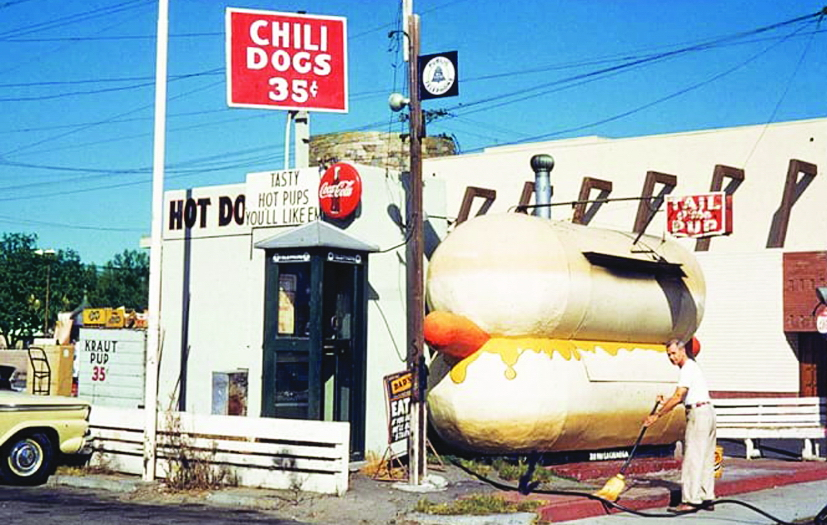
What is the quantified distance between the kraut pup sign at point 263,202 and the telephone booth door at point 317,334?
2.78 feet

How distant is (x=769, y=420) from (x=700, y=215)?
404 cm

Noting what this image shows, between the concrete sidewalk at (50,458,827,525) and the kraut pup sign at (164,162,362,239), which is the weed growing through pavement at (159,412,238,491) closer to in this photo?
the concrete sidewalk at (50,458,827,525)

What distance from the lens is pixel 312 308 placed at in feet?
49.6

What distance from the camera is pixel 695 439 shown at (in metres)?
13.6

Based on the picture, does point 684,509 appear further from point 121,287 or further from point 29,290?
point 121,287

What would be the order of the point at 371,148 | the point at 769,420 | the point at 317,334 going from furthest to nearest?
the point at 371,148 < the point at 769,420 < the point at 317,334

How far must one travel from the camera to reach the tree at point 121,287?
89.0m

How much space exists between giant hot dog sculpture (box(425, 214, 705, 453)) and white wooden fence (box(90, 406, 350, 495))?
2264mm

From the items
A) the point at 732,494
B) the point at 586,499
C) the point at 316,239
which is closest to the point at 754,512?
the point at 732,494

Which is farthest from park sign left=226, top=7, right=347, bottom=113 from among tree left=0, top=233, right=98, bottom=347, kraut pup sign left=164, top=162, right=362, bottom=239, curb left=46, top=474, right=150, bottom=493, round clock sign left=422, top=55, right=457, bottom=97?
tree left=0, top=233, right=98, bottom=347

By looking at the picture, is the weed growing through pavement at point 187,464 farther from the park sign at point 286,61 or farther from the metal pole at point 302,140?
the park sign at point 286,61

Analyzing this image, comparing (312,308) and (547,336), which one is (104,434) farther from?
(547,336)

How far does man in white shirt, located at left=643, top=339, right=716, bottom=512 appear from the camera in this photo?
13.5 m

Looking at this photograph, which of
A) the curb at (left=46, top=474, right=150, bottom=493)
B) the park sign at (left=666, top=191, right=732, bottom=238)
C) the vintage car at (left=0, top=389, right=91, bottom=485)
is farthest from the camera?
the park sign at (left=666, top=191, right=732, bottom=238)
